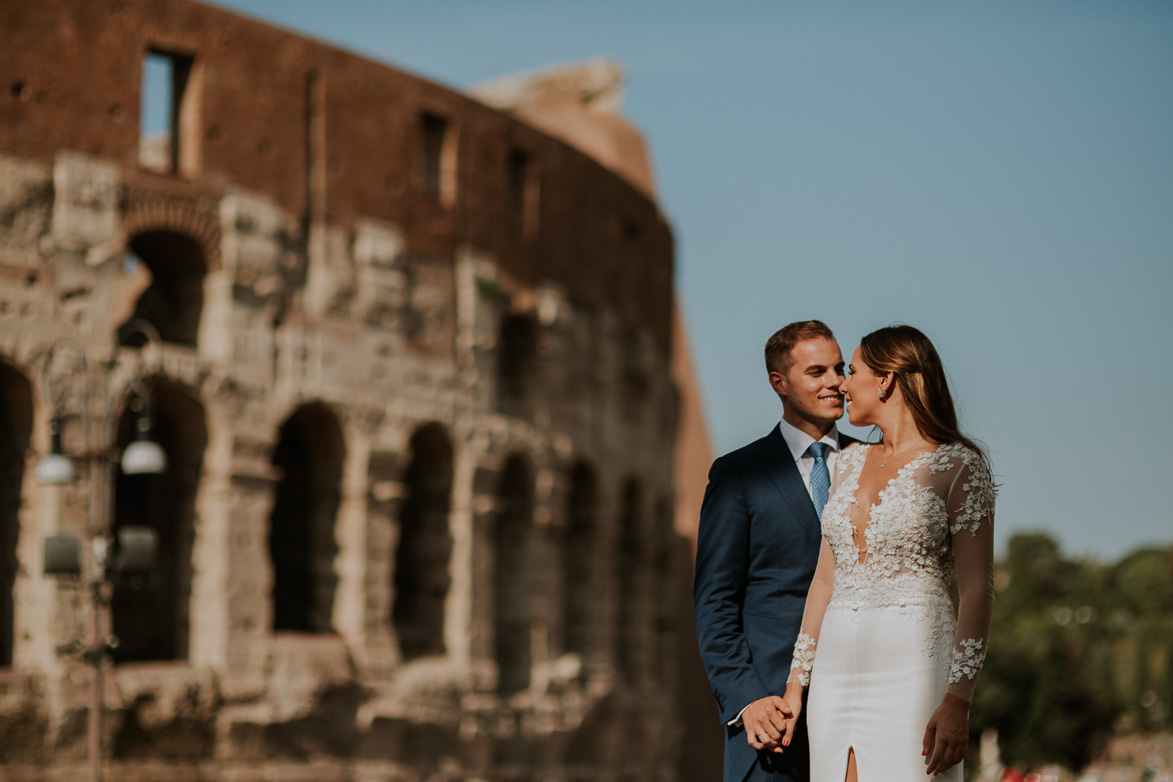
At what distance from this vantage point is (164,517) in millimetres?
16766

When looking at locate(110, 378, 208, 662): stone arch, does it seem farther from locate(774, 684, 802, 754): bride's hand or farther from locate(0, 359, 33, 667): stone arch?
locate(774, 684, 802, 754): bride's hand

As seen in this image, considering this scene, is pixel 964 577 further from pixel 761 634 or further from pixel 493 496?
pixel 493 496

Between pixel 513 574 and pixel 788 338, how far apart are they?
52.4ft

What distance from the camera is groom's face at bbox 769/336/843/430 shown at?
14.8 ft

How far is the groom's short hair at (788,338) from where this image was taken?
452 centimetres

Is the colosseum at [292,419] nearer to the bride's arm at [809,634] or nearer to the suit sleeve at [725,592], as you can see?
the suit sleeve at [725,592]

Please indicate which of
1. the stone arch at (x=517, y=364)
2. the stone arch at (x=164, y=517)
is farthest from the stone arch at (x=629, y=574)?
the stone arch at (x=164, y=517)

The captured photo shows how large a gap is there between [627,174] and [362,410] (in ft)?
53.5

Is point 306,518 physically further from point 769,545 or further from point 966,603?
point 966,603

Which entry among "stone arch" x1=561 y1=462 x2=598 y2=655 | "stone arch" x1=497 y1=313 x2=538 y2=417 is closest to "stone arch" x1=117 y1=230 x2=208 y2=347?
"stone arch" x1=497 y1=313 x2=538 y2=417

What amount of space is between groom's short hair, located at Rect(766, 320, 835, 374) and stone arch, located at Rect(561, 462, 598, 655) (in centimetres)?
1709

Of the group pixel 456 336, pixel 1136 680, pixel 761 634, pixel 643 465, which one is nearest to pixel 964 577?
pixel 761 634

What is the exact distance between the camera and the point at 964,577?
150 inches

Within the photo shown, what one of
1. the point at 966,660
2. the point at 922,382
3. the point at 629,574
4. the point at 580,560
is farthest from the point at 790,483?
the point at 629,574
